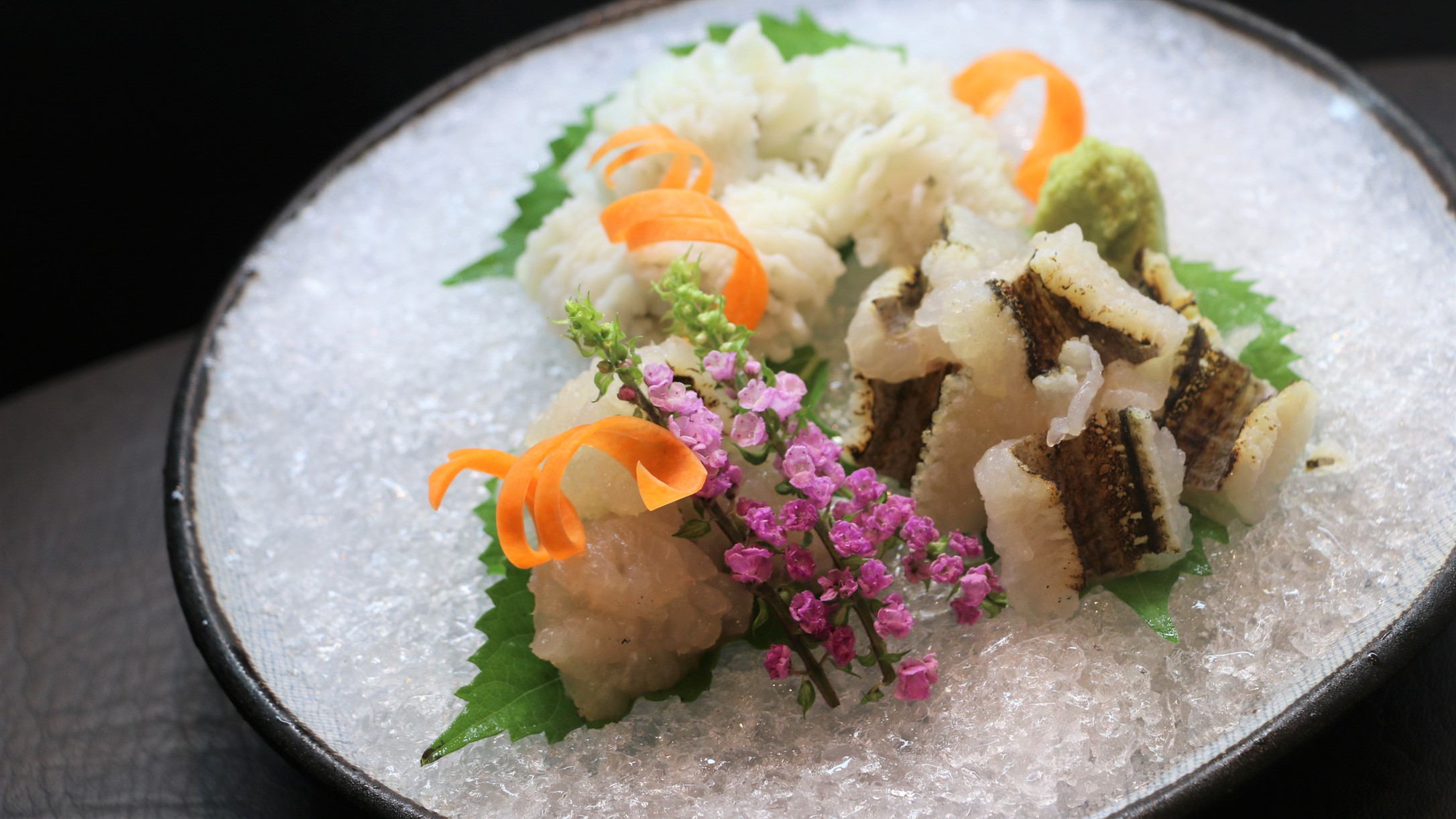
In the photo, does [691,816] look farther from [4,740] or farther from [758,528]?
[4,740]

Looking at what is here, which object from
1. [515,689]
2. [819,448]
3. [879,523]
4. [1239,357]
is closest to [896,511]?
[879,523]

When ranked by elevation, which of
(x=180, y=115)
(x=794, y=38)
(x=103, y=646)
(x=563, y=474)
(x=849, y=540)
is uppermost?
(x=794, y=38)

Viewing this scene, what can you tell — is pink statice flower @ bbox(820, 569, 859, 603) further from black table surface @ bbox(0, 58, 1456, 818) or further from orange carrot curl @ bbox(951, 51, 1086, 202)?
orange carrot curl @ bbox(951, 51, 1086, 202)

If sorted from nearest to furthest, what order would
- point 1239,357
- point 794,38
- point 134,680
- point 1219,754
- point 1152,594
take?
point 1219,754 → point 1152,594 → point 1239,357 → point 134,680 → point 794,38

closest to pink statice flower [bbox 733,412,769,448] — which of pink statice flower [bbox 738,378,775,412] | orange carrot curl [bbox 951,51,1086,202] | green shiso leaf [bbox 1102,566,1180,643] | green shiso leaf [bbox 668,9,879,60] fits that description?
pink statice flower [bbox 738,378,775,412]

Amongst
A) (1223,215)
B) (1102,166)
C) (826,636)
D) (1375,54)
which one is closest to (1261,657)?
(826,636)

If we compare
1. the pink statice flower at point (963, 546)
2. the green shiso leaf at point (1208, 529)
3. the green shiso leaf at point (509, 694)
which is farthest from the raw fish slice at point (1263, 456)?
the green shiso leaf at point (509, 694)

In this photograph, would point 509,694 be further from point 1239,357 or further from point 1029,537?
point 1239,357
